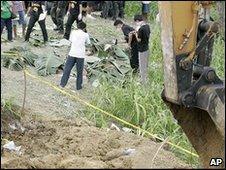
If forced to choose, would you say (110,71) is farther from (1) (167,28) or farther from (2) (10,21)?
(1) (167,28)

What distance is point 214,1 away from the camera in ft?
17.3

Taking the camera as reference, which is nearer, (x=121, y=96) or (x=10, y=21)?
(x=121, y=96)

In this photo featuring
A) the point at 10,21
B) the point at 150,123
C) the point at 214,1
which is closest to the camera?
the point at 214,1

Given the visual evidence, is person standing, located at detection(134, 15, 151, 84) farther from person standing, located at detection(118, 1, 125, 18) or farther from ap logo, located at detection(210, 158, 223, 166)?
person standing, located at detection(118, 1, 125, 18)

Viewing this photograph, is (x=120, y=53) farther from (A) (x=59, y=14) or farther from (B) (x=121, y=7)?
(B) (x=121, y=7)

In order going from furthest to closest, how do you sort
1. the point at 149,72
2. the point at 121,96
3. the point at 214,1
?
1. the point at 149,72
2. the point at 121,96
3. the point at 214,1

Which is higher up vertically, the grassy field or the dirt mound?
the dirt mound

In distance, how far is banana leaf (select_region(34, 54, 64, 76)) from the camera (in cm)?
1302

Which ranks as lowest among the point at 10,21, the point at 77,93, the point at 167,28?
the point at 77,93

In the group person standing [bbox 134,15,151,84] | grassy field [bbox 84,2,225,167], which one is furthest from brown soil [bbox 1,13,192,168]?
person standing [bbox 134,15,151,84]

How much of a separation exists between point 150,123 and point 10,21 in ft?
21.8

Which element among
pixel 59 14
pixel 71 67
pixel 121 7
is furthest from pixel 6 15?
pixel 121 7

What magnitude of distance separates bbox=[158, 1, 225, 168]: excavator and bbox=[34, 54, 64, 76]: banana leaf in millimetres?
7492

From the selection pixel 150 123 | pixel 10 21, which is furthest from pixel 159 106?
pixel 10 21
